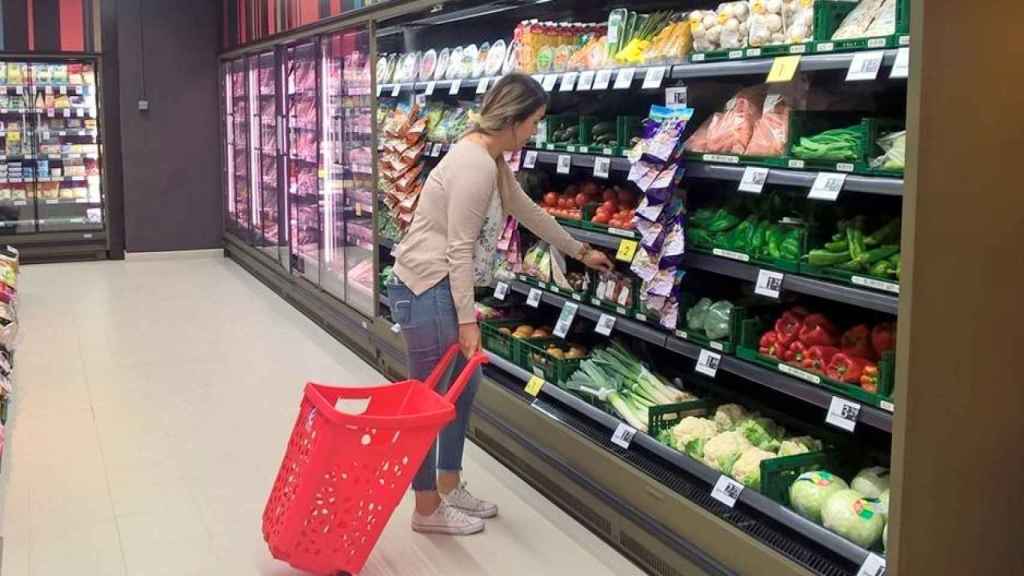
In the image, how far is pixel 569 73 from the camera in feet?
14.1

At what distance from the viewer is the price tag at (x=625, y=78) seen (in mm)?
3838

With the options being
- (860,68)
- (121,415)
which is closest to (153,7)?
(121,415)

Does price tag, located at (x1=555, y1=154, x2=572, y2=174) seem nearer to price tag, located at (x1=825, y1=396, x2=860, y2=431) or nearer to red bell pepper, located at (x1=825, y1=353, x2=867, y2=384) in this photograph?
red bell pepper, located at (x1=825, y1=353, x2=867, y2=384)

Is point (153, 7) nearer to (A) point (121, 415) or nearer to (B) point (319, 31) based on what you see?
(B) point (319, 31)

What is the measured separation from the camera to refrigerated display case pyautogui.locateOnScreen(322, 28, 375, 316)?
21.8 feet

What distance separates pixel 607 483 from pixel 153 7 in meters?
8.85

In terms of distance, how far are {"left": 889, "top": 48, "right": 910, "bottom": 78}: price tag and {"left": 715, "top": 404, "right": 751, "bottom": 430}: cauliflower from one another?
4.82ft

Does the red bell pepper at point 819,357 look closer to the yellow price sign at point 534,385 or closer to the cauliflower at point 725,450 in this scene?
the cauliflower at point 725,450

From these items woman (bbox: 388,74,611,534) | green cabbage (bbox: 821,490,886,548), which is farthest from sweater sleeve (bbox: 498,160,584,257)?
green cabbage (bbox: 821,490,886,548)

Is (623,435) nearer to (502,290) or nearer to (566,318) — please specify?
(566,318)

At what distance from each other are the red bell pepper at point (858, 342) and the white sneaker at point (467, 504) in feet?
5.01

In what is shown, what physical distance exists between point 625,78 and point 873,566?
1955mm

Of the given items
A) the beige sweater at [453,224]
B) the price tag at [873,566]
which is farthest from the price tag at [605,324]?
the price tag at [873,566]

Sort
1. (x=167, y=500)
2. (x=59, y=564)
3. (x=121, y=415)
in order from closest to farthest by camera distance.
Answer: (x=59, y=564) → (x=167, y=500) → (x=121, y=415)
